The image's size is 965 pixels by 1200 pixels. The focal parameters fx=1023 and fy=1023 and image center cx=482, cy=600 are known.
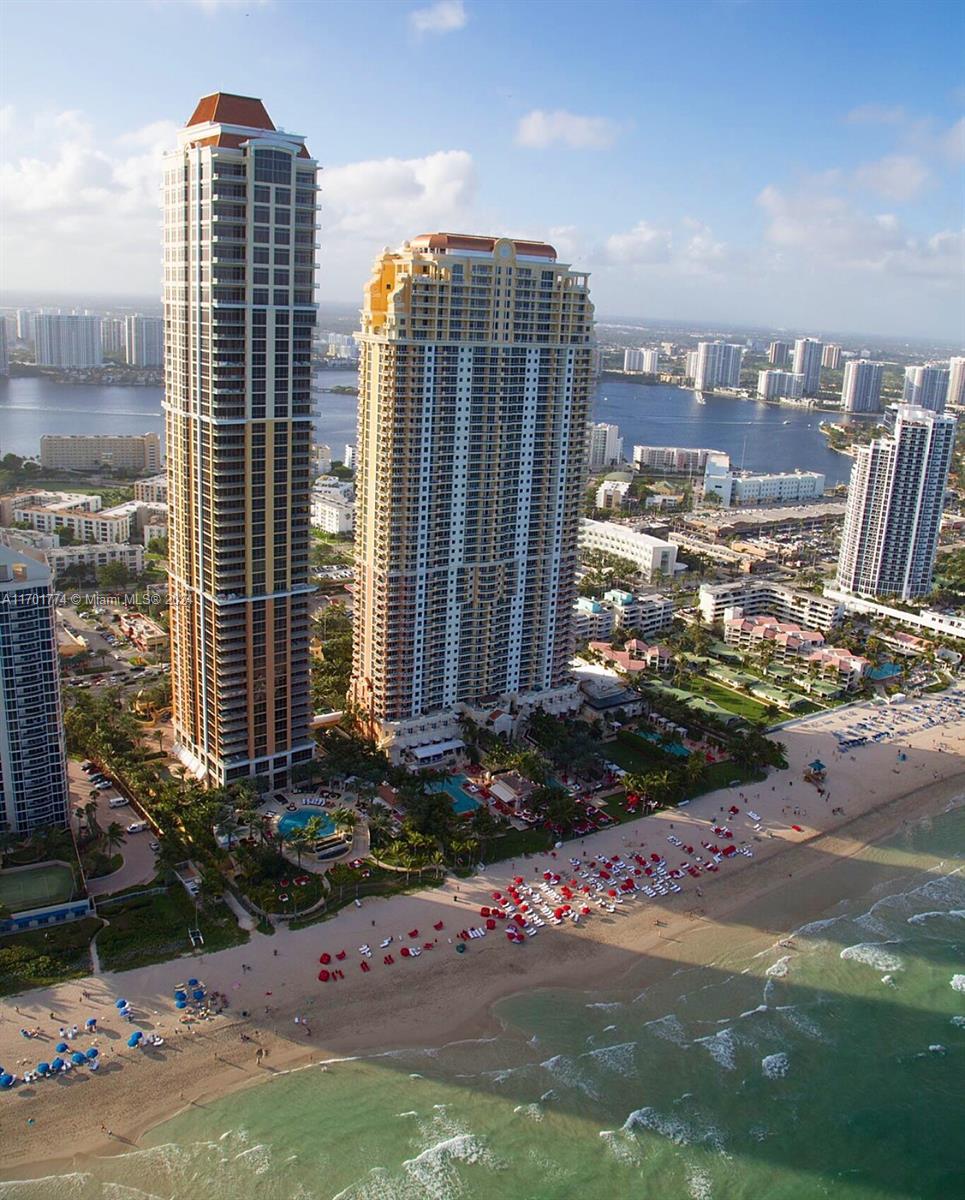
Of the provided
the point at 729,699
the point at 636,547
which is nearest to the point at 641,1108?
the point at 729,699

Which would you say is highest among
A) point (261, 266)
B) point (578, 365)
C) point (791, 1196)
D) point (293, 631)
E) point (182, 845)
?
point (261, 266)

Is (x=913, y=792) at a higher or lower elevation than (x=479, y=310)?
lower

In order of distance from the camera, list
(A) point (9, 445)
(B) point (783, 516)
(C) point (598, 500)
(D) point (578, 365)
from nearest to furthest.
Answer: (D) point (578, 365) → (B) point (783, 516) → (C) point (598, 500) → (A) point (9, 445)

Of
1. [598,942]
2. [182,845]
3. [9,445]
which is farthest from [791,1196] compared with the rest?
[9,445]

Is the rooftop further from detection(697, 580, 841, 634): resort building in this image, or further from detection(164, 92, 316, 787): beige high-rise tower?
detection(697, 580, 841, 634): resort building

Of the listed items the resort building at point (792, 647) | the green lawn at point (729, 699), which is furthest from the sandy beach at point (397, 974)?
the resort building at point (792, 647)

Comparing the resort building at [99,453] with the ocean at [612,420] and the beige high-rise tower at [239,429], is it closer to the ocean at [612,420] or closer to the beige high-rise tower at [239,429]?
the ocean at [612,420]

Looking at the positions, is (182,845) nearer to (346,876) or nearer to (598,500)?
Answer: (346,876)
